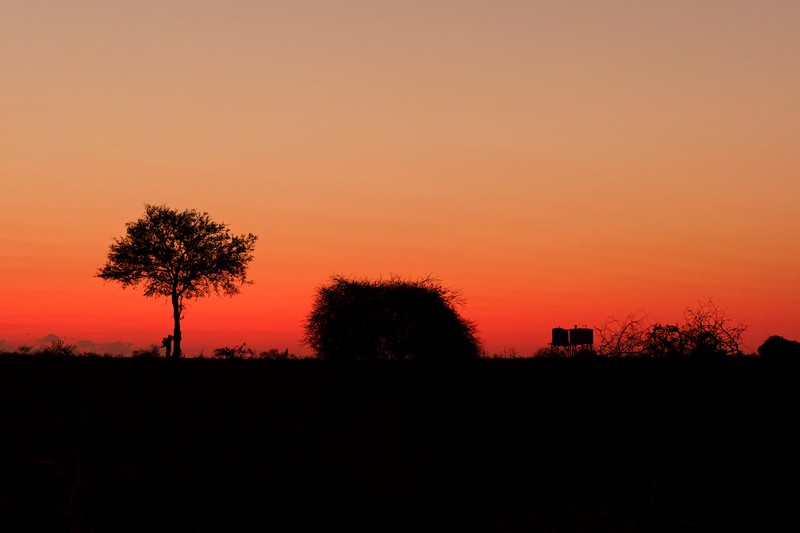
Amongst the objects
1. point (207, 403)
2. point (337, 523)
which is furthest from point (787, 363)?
point (207, 403)

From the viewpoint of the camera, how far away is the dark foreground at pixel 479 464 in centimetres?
1003

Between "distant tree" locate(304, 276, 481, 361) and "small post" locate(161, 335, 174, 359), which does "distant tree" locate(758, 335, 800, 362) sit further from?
"small post" locate(161, 335, 174, 359)

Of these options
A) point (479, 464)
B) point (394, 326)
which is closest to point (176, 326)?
point (394, 326)

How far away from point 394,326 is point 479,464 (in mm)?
18251

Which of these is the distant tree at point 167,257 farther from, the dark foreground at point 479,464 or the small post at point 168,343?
the dark foreground at point 479,464

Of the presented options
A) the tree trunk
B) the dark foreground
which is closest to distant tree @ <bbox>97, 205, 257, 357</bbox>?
the tree trunk

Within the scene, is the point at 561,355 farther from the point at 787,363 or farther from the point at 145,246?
the point at 145,246

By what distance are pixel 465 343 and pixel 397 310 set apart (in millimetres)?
2954

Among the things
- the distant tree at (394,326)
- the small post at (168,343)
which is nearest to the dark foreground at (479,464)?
Result: the distant tree at (394,326)

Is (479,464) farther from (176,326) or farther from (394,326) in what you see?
(176,326)

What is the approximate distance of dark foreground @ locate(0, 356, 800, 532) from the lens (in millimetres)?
10031

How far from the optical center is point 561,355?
13.9 m

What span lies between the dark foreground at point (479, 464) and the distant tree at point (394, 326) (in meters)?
13.8

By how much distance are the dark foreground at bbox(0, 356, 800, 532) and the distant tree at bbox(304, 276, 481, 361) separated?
13795 mm
